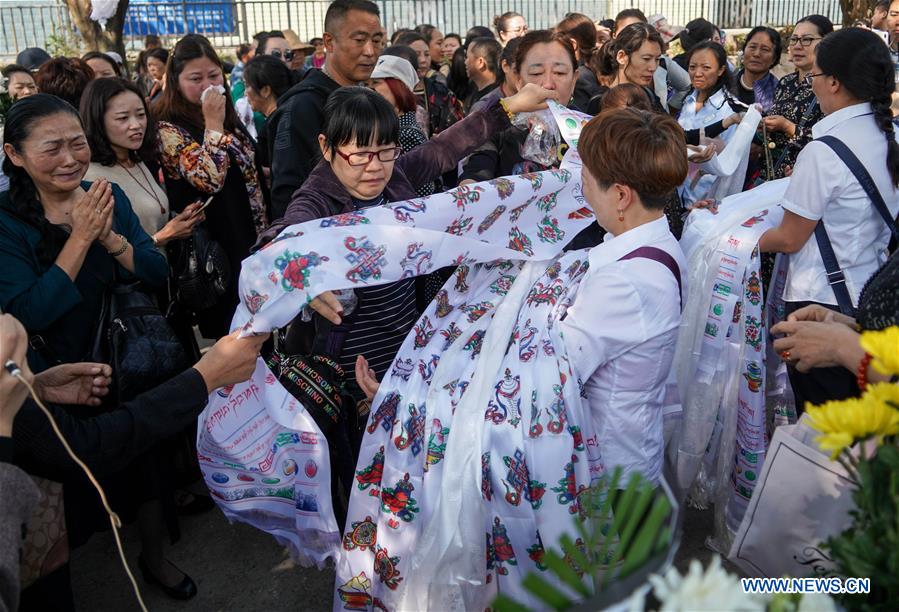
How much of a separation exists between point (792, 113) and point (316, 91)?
283cm

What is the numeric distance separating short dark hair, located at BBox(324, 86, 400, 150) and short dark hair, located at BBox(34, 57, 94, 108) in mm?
2804

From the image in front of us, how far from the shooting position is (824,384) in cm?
256

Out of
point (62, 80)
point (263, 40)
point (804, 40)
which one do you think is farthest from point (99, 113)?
point (263, 40)

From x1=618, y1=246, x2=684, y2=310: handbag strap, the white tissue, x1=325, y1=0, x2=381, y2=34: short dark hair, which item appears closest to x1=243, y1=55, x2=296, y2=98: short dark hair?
the white tissue

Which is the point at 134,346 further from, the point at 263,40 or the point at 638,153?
the point at 263,40

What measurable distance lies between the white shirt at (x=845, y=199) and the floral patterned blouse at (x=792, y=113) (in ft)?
4.48

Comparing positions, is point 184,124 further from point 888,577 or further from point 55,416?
point 888,577

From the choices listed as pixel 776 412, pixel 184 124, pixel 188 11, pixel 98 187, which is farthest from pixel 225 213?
pixel 188 11

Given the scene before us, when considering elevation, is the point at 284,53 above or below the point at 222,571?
above

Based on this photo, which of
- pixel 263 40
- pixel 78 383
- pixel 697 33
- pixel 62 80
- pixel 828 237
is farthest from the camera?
pixel 263 40

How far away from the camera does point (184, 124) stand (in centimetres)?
412

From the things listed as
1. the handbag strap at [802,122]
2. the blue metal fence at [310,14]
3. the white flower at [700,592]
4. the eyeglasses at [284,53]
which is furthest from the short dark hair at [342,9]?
the blue metal fence at [310,14]

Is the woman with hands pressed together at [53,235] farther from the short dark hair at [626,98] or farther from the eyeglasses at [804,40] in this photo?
the eyeglasses at [804,40]

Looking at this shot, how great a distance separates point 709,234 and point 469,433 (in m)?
1.51
